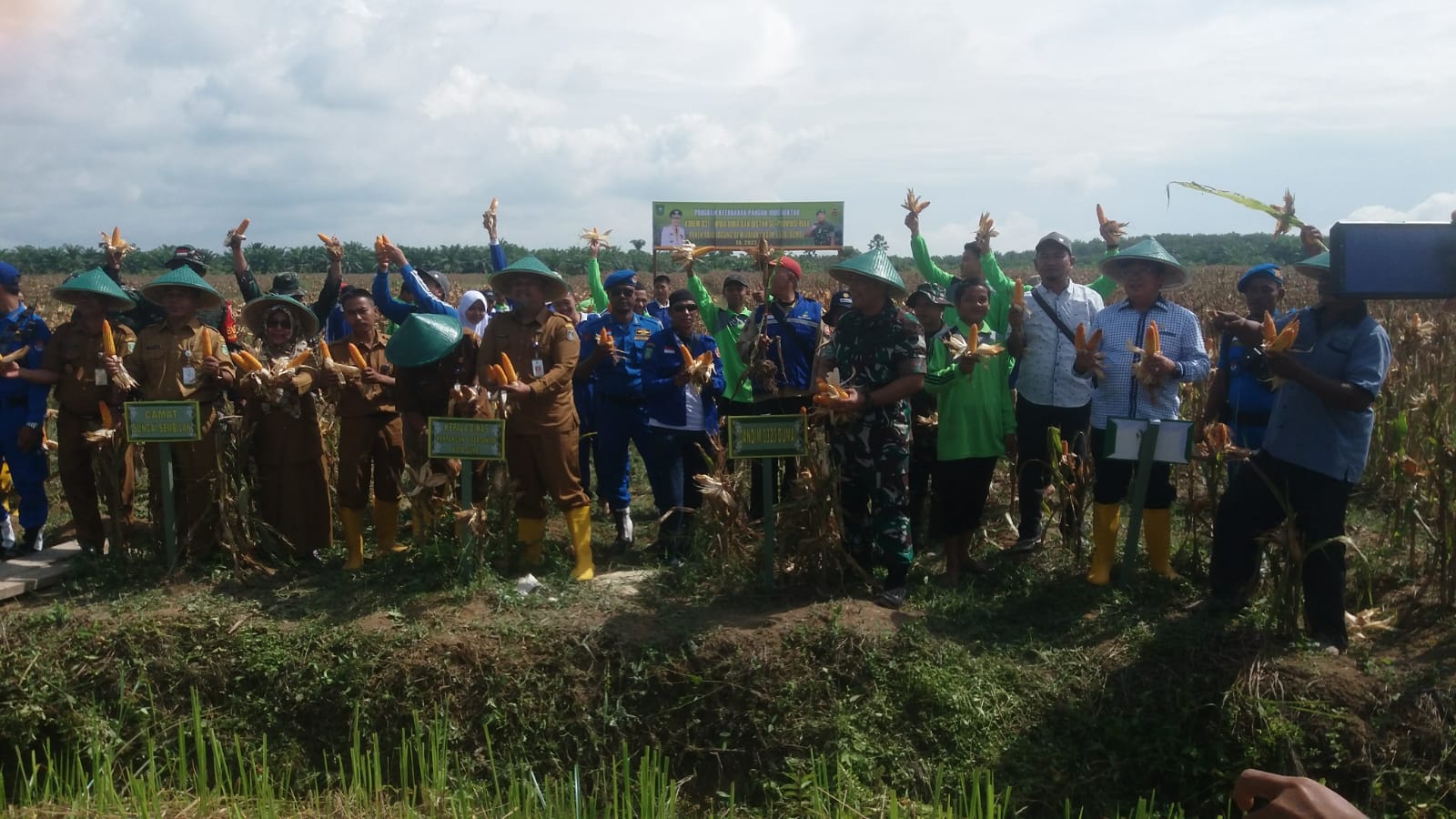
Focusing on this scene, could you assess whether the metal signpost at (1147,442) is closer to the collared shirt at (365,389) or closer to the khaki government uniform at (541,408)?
the khaki government uniform at (541,408)

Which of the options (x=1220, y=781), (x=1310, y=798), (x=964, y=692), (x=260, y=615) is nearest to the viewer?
(x=1310, y=798)

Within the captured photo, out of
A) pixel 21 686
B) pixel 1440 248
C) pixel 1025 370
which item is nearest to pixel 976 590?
pixel 1025 370

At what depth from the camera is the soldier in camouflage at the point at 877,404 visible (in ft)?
17.4

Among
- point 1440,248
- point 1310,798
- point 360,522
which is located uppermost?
point 1440,248

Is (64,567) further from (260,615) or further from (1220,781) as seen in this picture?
(1220,781)

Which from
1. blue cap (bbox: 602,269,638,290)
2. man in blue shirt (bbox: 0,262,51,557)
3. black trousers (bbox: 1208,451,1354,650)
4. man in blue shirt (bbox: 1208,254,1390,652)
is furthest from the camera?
blue cap (bbox: 602,269,638,290)

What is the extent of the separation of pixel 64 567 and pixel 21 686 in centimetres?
143

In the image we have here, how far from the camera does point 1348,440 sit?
469 cm

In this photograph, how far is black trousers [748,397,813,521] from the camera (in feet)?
20.4

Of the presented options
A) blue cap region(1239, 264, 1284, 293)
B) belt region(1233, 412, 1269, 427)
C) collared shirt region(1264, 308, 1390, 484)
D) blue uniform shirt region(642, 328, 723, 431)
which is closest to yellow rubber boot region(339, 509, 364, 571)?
blue uniform shirt region(642, 328, 723, 431)

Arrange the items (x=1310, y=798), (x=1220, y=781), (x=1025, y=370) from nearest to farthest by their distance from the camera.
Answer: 1. (x=1310, y=798)
2. (x=1220, y=781)
3. (x=1025, y=370)

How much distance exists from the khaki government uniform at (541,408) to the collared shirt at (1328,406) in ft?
13.3

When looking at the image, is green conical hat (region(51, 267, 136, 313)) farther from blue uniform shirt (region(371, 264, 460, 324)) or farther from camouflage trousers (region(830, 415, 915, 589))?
camouflage trousers (region(830, 415, 915, 589))

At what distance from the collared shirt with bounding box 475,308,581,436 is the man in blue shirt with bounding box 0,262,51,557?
321 cm
